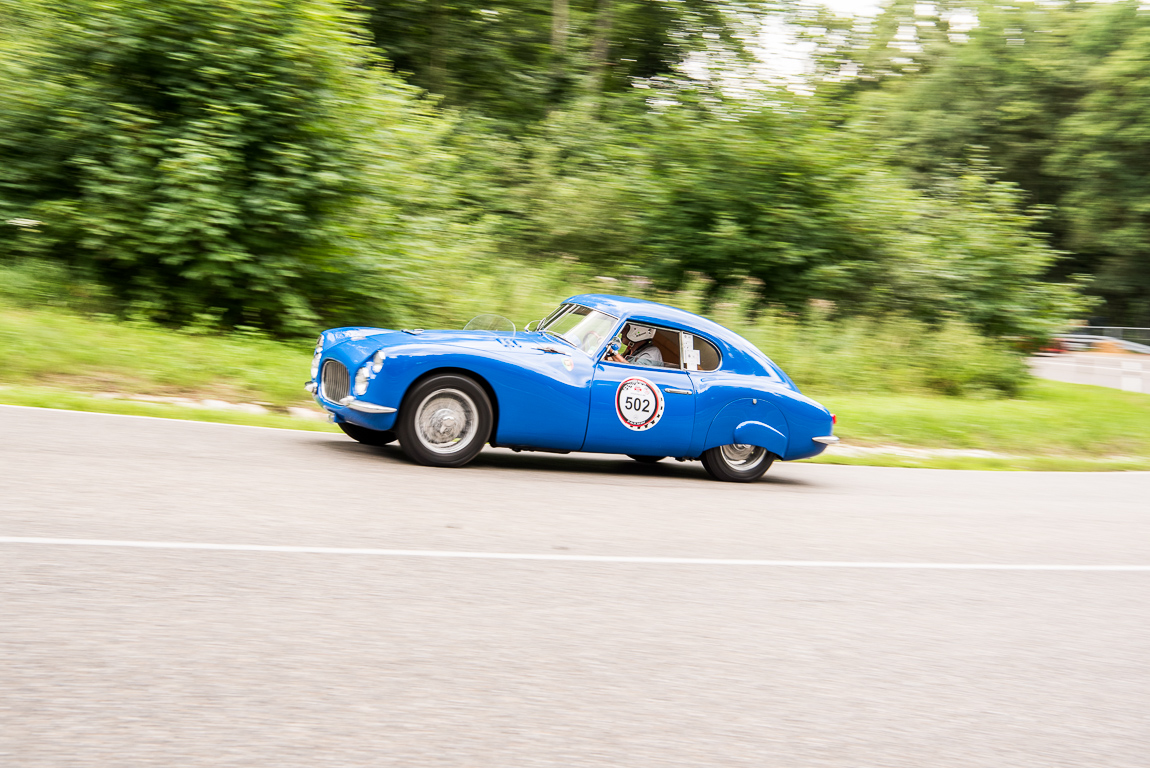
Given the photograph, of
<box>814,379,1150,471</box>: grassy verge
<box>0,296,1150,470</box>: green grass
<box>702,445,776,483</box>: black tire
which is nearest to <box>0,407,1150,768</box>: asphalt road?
<box>702,445,776,483</box>: black tire

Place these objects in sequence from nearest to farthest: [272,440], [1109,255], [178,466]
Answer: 1. [178,466]
2. [272,440]
3. [1109,255]

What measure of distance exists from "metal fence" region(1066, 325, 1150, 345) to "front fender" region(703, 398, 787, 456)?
3588cm

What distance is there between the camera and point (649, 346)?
888cm

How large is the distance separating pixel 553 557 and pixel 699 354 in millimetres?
3688

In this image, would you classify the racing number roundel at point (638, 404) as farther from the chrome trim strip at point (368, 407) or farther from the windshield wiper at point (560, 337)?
the chrome trim strip at point (368, 407)

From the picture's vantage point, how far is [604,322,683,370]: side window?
8.72 meters

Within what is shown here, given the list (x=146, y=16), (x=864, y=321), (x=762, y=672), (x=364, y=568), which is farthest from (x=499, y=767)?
(x=864, y=321)

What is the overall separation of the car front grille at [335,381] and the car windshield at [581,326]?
199 cm

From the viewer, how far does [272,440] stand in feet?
27.7

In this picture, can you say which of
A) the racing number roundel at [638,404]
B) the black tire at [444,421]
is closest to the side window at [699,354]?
the racing number roundel at [638,404]

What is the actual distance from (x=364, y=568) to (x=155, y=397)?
5832mm

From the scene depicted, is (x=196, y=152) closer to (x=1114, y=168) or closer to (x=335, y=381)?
(x=335, y=381)

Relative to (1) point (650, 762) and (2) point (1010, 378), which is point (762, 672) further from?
(2) point (1010, 378)

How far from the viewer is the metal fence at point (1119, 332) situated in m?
41.9
